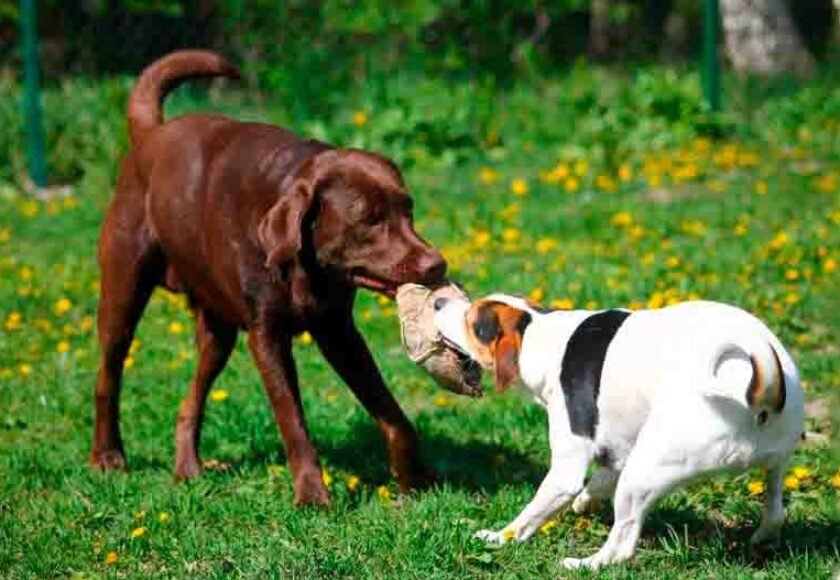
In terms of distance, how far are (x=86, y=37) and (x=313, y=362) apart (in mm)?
9417

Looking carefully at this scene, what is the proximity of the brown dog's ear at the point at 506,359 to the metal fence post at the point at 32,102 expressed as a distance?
27.2ft

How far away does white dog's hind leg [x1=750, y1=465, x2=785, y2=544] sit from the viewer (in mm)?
4848

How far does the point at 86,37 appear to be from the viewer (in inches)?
643

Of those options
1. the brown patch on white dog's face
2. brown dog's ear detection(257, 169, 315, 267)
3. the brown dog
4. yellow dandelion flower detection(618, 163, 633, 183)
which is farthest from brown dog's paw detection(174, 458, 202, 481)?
yellow dandelion flower detection(618, 163, 633, 183)

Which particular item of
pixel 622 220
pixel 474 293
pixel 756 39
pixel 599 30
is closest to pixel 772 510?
pixel 474 293

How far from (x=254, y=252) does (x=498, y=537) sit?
4.50ft

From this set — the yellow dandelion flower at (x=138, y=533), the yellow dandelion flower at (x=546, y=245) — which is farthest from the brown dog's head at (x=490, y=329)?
the yellow dandelion flower at (x=546, y=245)

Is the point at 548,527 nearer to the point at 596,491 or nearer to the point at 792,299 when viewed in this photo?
the point at 596,491

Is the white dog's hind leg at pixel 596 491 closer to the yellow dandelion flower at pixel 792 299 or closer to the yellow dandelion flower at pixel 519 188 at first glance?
the yellow dandelion flower at pixel 792 299

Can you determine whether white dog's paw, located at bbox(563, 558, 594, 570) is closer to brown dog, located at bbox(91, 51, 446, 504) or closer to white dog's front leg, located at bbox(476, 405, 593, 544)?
white dog's front leg, located at bbox(476, 405, 593, 544)

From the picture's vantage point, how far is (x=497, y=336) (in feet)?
16.9

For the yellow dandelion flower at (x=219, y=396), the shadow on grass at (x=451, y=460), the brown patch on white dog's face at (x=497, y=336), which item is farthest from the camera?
the yellow dandelion flower at (x=219, y=396)

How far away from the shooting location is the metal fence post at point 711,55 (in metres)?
12.9

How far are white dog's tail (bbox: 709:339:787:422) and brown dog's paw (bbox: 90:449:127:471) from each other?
2827mm
